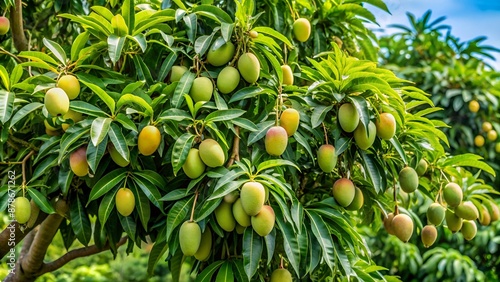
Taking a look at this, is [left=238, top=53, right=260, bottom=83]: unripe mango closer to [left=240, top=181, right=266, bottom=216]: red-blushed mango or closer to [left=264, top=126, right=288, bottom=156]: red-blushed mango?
[left=264, top=126, right=288, bottom=156]: red-blushed mango

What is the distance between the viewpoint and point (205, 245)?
1.39 meters

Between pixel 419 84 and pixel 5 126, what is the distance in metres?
3.14

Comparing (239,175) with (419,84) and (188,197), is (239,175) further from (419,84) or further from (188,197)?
(419,84)

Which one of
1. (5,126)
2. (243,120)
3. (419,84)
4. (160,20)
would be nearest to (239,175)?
(243,120)

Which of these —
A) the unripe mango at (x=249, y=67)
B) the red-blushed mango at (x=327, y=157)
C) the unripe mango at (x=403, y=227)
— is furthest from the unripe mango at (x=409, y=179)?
the unripe mango at (x=249, y=67)

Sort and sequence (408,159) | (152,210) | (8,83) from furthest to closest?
(408,159), (152,210), (8,83)

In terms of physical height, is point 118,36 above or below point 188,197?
above

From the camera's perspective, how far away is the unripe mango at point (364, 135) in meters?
1.44

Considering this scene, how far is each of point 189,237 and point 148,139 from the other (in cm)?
23

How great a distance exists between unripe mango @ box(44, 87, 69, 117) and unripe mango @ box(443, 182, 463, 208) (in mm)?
1048

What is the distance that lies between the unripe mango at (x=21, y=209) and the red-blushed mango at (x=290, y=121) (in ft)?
2.08

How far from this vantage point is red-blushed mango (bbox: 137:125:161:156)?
132cm

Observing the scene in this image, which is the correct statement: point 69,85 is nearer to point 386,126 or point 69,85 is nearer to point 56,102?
point 56,102

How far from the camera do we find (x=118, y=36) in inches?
56.7
